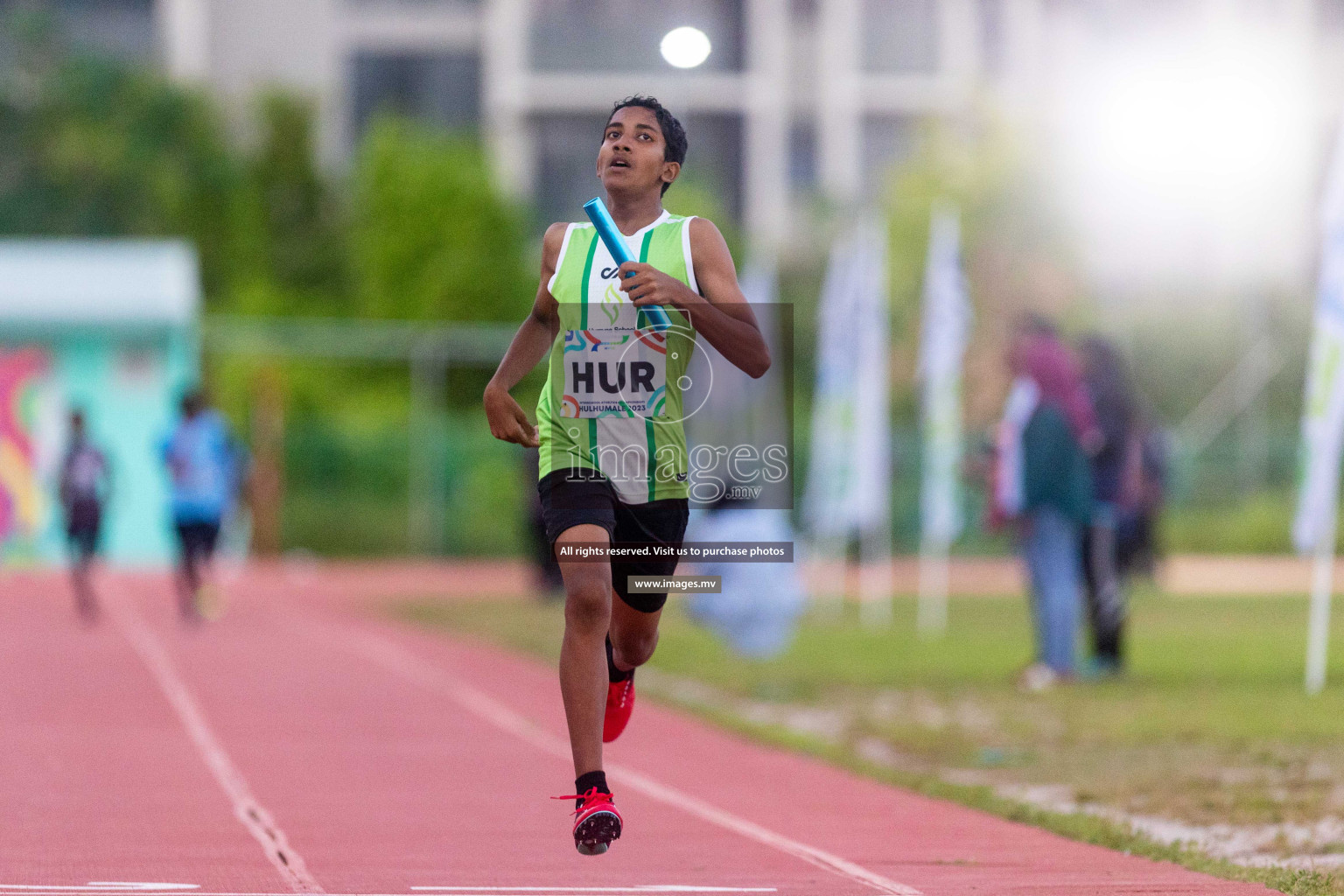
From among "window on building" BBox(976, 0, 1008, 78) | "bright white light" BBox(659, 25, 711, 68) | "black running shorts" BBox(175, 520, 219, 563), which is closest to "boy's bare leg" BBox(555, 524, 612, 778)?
"bright white light" BBox(659, 25, 711, 68)

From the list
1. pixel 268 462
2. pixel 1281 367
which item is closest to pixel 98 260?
pixel 268 462

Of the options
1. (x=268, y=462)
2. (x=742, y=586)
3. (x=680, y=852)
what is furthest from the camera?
(x=268, y=462)

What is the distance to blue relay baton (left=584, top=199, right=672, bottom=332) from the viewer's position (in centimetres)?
595

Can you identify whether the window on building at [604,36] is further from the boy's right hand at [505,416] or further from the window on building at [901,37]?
the boy's right hand at [505,416]

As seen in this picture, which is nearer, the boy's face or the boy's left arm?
the boy's left arm

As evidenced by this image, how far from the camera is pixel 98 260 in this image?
33438 millimetres

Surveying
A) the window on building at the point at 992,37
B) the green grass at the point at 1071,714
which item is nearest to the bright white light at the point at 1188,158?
the window on building at the point at 992,37

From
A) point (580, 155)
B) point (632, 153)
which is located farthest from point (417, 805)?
point (580, 155)

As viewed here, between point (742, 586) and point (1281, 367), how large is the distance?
2545 cm

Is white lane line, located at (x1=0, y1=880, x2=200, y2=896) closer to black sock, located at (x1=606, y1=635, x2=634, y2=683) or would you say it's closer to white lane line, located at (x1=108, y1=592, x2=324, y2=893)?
white lane line, located at (x1=108, y1=592, x2=324, y2=893)

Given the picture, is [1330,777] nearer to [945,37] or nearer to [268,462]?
[268,462]

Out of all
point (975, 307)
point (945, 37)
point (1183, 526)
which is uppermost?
point (945, 37)

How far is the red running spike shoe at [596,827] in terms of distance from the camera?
19.1 ft

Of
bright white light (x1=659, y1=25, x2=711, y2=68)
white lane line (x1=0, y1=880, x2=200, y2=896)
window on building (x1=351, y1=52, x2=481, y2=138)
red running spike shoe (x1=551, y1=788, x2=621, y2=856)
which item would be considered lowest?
white lane line (x1=0, y1=880, x2=200, y2=896)
